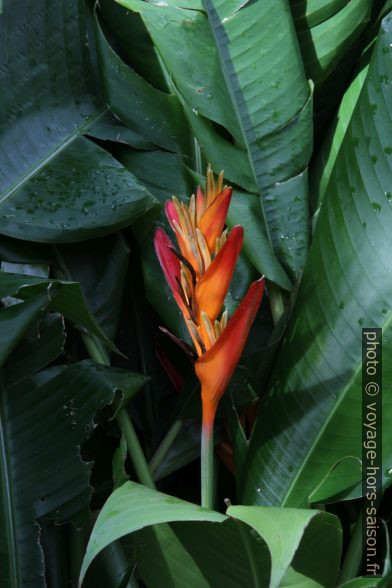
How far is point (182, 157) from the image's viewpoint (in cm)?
82

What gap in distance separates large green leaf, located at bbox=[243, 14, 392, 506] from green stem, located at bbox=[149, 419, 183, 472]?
96 millimetres


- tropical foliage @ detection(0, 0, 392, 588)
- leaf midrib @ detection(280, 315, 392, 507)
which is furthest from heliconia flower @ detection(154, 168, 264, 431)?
leaf midrib @ detection(280, 315, 392, 507)

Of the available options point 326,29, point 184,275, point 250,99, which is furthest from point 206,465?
point 326,29

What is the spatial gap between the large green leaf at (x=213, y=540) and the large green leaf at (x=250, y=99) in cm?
28

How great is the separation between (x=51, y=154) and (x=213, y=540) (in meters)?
0.44

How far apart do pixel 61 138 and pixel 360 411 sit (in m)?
0.43

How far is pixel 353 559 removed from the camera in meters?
0.71

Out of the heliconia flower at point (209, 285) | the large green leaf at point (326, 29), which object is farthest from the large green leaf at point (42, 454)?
the large green leaf at point (326, 29)

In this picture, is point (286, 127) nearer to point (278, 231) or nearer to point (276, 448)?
point (278, 231)

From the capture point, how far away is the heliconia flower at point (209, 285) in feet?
1.94

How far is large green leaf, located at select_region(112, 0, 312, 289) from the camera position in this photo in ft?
2.53

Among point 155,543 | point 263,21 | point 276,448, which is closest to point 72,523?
point 155,543
